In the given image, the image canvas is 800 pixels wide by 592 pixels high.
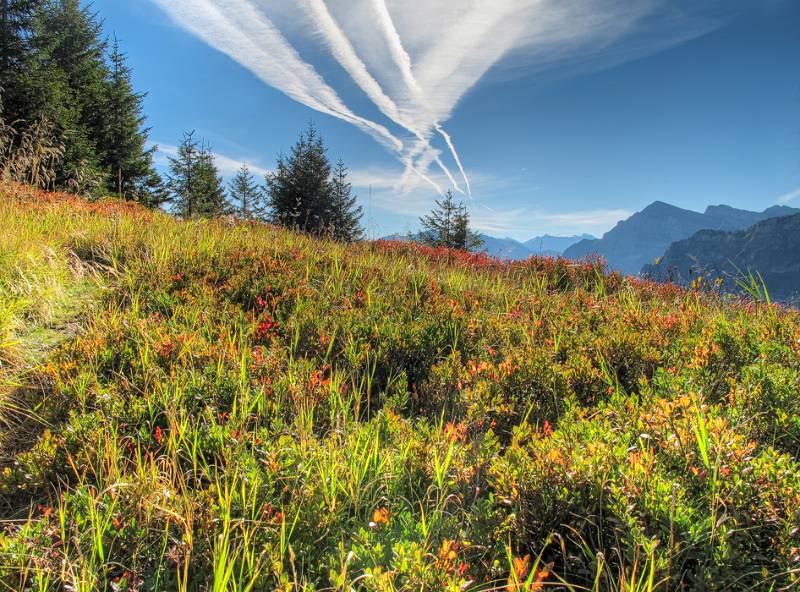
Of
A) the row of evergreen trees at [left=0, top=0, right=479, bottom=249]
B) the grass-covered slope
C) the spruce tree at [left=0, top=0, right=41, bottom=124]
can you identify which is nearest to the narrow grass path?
the grass-covered slope

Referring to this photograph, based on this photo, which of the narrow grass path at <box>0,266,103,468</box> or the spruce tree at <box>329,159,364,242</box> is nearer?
the narrow grass path at <box>0,266,103,468</box>

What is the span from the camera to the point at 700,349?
3482 mm

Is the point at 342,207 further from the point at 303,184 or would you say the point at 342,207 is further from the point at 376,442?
the point at 376,442

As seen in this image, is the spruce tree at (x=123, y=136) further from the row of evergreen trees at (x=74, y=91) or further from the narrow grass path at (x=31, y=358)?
the narrow grass path at (x=31, y=358)

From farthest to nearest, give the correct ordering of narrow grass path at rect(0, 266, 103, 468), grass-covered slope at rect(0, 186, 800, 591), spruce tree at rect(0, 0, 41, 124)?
1. spruce tree at rect(0, 0, 41, 124)
2. narrow grass path at rect(0, 266, 103, 468)
3. grass-covered slope at rect(0, 186, 800, 591)

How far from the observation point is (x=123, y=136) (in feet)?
117

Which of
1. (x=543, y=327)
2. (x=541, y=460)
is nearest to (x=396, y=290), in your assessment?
(x=543, y=327)

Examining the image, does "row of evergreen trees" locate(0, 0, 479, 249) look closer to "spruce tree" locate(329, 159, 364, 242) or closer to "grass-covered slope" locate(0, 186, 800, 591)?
"spruce tree" locate(329, 159, 364, 242)

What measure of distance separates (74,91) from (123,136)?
14.1 ft

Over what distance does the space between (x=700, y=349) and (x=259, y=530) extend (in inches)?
142

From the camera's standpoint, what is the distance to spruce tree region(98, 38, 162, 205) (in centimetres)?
3519

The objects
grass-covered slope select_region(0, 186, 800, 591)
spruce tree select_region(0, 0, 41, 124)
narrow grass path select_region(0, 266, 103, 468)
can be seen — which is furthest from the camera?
spruce tree select_region(0, 0, 41, 124)

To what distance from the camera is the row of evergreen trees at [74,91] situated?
91.9 ft

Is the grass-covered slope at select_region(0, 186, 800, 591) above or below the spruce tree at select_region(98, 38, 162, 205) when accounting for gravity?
below
